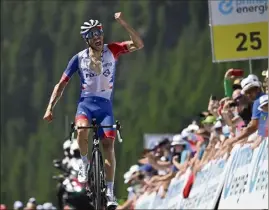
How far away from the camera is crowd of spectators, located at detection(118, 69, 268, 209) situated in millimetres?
19906

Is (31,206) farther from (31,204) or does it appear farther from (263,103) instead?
(263,103)

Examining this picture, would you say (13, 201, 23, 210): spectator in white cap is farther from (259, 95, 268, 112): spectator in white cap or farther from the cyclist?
the cyclist

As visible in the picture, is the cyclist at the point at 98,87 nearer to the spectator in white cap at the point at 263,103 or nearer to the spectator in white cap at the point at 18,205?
the spectator in white cap at the point at 263,103

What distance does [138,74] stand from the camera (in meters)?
39.8

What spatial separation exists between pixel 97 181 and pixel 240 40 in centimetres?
1047

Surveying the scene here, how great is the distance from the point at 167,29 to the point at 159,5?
791mm

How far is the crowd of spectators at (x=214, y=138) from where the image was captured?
1991 centimetres

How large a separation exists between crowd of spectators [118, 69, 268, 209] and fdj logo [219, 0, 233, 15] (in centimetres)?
218

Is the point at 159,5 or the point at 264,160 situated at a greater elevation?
the point at 159,5

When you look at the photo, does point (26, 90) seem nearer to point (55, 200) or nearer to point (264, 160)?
point (55, 200)

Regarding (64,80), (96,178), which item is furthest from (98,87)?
(96,178)

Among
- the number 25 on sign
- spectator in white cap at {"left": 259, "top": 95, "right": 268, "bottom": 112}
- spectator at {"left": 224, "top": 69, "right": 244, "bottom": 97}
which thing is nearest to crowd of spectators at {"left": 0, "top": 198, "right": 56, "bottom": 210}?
the number 25 on sign

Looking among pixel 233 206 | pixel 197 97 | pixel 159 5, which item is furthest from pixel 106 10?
pixel 233 206

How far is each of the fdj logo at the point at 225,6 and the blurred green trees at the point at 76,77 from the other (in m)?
A: 11.2
